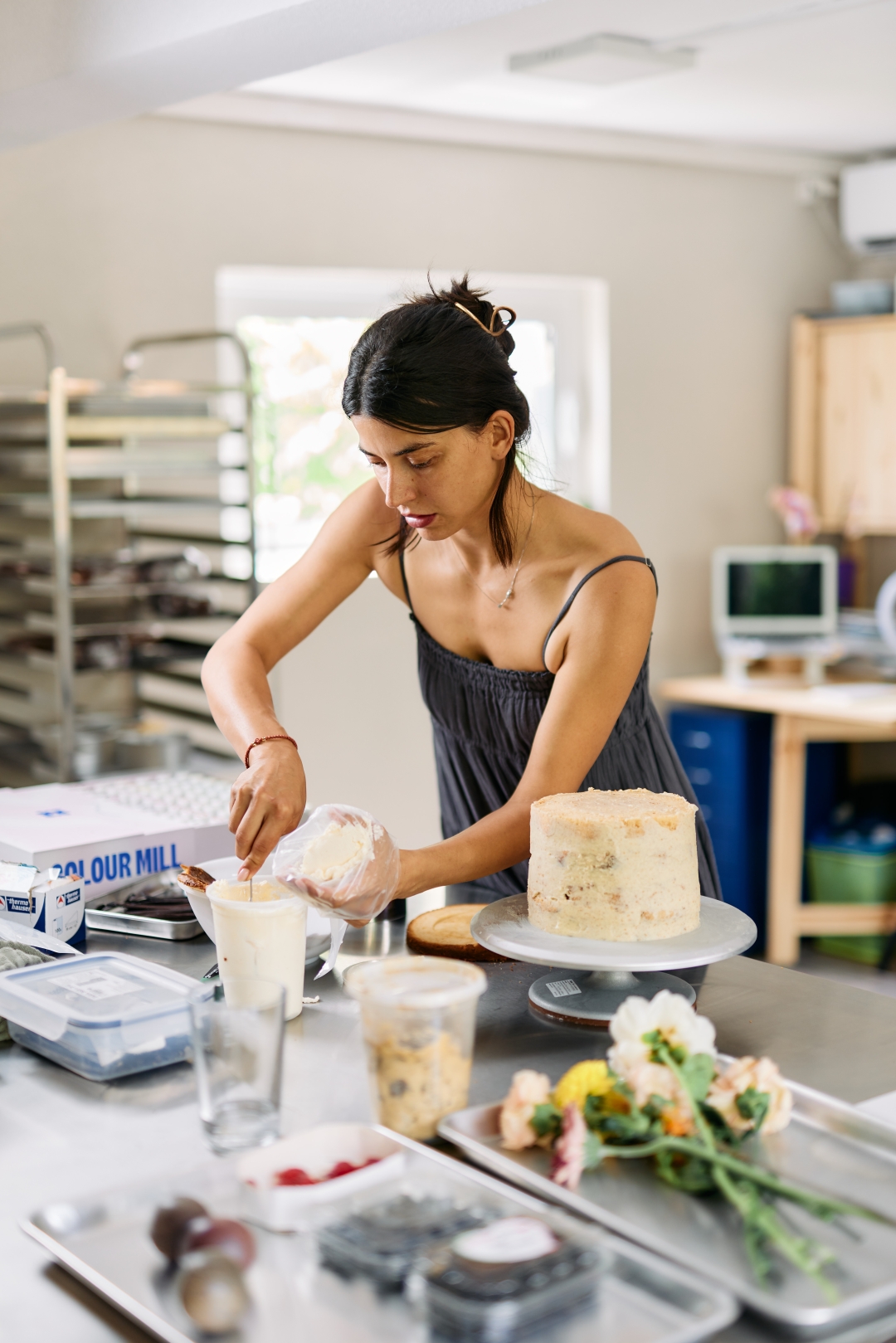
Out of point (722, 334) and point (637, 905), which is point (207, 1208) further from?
point (722, 334)

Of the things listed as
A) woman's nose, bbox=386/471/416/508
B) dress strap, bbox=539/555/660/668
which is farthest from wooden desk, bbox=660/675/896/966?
woman's nose, bbox=386/471/416/508

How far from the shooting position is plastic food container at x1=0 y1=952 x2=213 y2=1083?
1274mm

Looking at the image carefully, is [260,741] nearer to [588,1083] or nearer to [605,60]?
[588,1083]

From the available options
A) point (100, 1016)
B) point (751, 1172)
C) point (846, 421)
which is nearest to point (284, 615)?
point (100, 1016)

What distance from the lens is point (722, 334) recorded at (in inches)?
193

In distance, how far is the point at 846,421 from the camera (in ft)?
16.2

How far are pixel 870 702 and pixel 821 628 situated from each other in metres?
0.53

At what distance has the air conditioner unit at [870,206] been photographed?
15.5ft

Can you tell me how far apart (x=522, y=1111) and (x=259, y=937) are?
1.19 ft

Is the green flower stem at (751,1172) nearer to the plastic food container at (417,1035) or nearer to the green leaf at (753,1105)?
the green leaf at (753,1105)

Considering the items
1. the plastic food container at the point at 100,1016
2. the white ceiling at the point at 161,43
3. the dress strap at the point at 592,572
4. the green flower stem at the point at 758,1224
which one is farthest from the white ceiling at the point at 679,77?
the green flower stem at the point at 758,1224

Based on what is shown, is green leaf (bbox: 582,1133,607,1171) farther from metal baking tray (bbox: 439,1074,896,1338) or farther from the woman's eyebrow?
the woman's eyebrow

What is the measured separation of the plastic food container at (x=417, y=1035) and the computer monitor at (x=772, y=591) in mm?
3722

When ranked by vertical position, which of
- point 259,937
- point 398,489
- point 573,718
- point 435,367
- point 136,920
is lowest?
point 136,920
